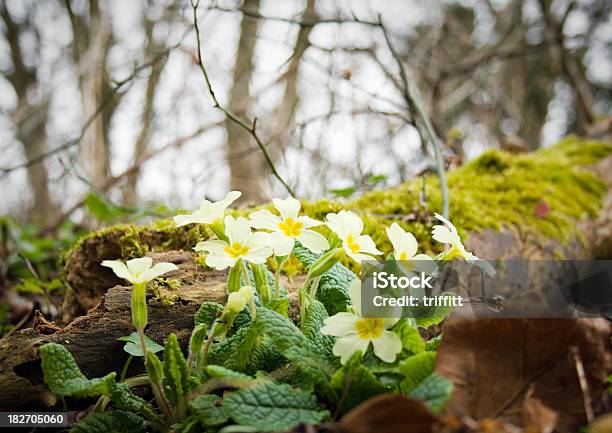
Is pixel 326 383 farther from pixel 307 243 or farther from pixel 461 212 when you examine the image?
pixel 461 212

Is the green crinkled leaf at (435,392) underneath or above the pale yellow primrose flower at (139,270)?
underneath

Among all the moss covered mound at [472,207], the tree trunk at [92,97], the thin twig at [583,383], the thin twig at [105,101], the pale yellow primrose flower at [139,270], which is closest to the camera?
the thin twig at [583,383]

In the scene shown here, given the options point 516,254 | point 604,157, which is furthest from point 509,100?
point 516,254

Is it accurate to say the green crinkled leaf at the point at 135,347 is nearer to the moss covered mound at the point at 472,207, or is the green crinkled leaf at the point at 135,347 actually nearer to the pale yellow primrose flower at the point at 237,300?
the pale yellow primrose flower at the point at 237,300

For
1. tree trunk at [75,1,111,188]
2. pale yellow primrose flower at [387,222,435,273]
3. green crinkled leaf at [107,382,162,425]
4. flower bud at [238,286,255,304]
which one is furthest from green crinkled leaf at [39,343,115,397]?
tree trunk at [75,1,111,188]

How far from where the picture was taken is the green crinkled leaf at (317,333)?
1.15 m

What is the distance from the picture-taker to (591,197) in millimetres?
3404

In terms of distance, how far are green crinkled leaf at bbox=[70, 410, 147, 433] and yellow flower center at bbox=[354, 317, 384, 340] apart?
582mm

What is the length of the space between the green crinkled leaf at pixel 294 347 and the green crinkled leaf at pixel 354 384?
0.05 m

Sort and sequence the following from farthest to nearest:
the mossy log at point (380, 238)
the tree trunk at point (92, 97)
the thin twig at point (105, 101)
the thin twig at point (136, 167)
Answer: the tree trunk at point (92, 97) < the thin twig at point (136, 167) < the thin twig at point (105, 101) < the mossy log at point (380, 238)

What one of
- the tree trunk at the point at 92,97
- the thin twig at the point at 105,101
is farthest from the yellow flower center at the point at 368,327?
the tree trunk at the point at 92,97

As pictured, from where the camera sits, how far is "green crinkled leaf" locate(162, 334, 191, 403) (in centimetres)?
104

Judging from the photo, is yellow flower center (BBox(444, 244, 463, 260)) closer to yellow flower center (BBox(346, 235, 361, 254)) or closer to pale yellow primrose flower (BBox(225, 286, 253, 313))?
yellow flower center (BBox(346, 235, 361, 254))

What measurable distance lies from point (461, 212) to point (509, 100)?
769cm
